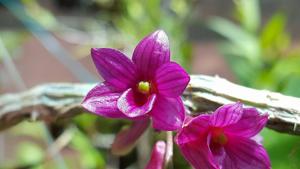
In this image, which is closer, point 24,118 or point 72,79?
point 24,118

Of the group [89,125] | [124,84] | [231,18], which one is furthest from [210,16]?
[124,84]

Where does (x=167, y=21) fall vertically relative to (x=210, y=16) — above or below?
above

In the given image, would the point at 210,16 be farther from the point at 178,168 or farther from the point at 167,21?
the point at 178,168

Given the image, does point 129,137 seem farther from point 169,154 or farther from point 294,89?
point 294,89

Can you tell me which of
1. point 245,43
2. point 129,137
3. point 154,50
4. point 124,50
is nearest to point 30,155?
→ point 124,50

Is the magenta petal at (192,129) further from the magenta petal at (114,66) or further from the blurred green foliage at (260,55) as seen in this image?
the blurred green foliage at (260,55)

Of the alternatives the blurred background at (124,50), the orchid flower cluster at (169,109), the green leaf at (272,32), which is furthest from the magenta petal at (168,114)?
the green leaf at (272,32)

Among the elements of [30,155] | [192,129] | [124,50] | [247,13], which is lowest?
[30,155]
